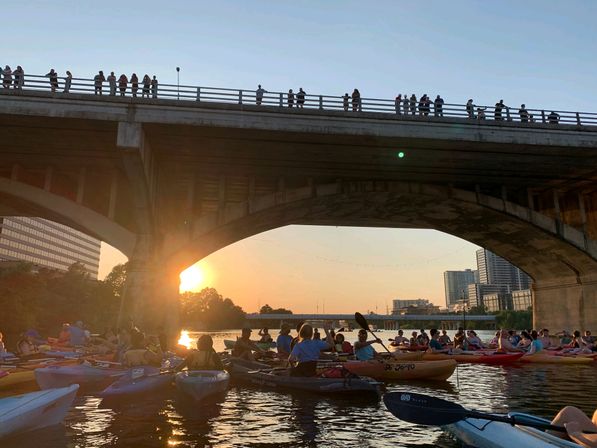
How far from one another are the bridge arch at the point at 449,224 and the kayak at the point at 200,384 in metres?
14.2

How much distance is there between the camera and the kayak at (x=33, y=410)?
24.0 feet

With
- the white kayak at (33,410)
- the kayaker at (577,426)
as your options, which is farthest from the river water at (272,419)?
the kayaker at (577,426)

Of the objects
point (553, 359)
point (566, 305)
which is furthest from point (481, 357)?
point (566, 305)

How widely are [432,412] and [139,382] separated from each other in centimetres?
822

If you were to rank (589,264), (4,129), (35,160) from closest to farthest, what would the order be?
(4,129) < (35,160) < (589,264)

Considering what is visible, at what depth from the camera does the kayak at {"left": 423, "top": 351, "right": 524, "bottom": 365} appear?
69.8 feet

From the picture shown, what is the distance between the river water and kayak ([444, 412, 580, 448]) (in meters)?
0.62

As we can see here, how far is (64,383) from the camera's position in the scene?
11.9 meters

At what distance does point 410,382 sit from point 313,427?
7.18 meters

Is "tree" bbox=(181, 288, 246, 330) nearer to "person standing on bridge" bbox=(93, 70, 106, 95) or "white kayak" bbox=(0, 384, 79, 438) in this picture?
"person standing on bridge" bbox=(93, 70, 106, 95)

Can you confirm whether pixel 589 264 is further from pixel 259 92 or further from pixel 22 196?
pixel 22 196

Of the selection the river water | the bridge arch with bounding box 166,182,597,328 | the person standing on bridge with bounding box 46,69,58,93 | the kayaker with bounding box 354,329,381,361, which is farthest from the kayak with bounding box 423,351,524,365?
the person standing on bridge with bounding box 46,69,58,93

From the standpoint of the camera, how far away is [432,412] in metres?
6.59

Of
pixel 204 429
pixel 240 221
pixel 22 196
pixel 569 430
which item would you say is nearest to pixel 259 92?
pixel 240 221
